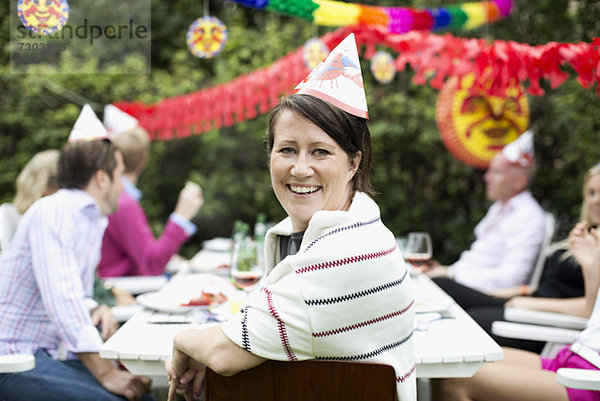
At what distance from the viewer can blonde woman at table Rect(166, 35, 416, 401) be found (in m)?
1.18

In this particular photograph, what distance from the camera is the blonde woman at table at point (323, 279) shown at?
118 centimetres

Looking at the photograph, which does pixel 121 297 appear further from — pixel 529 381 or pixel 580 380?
pixel 580 380

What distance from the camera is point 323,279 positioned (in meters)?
1.18

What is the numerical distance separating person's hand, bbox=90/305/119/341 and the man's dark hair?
469 mm

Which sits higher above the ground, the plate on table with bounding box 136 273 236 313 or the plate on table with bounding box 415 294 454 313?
the plate on table with bounding box 136 273 236 313

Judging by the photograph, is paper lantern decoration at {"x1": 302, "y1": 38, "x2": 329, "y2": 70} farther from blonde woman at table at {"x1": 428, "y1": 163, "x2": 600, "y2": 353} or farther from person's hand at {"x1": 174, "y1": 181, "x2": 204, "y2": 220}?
blonde woman at table at {"x1": 428, "y1": 163, "x2": 600, "y2": 353}

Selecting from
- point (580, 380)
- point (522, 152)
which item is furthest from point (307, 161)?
point (522, 152)

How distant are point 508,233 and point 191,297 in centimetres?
222

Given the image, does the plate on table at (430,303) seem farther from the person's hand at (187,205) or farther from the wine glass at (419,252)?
the person's hand at (187,205)

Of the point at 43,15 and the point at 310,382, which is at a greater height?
the point at 43,15

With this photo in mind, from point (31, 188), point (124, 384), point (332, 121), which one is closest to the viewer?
point (332, 121)

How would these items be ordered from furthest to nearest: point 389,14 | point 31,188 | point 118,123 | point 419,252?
point 389,14, point 118,123, point 31,188, point 419,252

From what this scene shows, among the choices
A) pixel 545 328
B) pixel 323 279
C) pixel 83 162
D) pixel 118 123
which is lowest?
pixel 545 328

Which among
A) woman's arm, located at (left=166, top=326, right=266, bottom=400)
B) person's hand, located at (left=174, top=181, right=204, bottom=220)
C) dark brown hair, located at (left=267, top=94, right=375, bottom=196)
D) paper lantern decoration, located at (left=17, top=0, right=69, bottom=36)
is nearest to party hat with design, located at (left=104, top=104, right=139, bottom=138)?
person's hand, located at (left=174, top=181, right=204, bottom=220)
